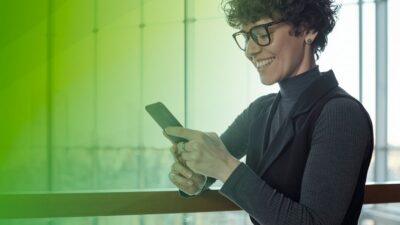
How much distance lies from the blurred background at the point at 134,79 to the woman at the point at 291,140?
1.98 meters

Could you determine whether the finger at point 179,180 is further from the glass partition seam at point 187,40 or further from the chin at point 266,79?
the glass partition seam at point 187,40

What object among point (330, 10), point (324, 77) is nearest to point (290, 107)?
point (324, 77)

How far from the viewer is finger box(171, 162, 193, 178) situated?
0.87 m

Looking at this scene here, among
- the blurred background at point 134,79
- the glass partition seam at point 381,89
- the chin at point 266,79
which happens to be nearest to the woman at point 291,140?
the chin at point 266,79

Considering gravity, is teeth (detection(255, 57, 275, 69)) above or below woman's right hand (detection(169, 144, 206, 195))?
above

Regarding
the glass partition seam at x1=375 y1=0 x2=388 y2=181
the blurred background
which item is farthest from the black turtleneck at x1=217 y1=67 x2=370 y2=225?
the glass partition seam at x1=375 y1=0 x2=388 y2=181

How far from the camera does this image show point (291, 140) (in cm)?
79

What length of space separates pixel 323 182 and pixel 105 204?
1.57ft

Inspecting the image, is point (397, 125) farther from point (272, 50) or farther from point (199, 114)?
point (272, 50)

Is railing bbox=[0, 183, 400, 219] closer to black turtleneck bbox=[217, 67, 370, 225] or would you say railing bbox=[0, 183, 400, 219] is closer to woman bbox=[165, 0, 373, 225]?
woman bbox=[165, 0, 373, 225]

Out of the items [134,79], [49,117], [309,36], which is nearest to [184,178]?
[309,36]

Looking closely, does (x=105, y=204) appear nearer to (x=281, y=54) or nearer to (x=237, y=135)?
(x=237, y=135)

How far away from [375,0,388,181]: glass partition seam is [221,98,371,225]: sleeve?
99.0 inches

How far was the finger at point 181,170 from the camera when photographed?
87 cm
